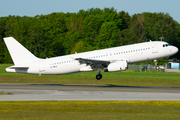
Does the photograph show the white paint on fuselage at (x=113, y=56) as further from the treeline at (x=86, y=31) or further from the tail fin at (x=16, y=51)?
the treeline at (x=86, y=31)

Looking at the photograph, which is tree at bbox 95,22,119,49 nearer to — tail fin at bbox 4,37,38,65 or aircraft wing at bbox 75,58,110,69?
aircraft wing at bbox 75,58,110,69

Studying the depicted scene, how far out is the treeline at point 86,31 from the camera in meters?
134

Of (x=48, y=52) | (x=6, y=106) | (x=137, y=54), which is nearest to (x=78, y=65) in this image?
(x=137, y=54)

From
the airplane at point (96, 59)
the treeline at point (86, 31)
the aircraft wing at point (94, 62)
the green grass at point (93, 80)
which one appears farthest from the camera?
the treeline at point (86, 31)

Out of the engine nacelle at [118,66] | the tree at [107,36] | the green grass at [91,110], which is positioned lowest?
the green grass at [91,110]

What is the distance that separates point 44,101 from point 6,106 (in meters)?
3.98

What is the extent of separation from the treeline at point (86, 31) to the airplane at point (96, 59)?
3297 inches

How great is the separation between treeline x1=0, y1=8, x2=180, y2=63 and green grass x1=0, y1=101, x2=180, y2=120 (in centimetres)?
10226

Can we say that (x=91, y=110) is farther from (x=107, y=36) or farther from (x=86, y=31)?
(x=86, y=31)

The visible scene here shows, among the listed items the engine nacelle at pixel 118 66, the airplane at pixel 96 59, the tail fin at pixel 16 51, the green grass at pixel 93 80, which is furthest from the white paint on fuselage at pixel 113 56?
the green grass at pixel 93 80

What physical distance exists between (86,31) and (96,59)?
103 meters

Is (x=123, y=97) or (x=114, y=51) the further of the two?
(x=114, y=51)

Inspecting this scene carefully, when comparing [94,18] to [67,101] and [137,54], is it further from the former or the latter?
[67,101]

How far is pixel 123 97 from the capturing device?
109ft
